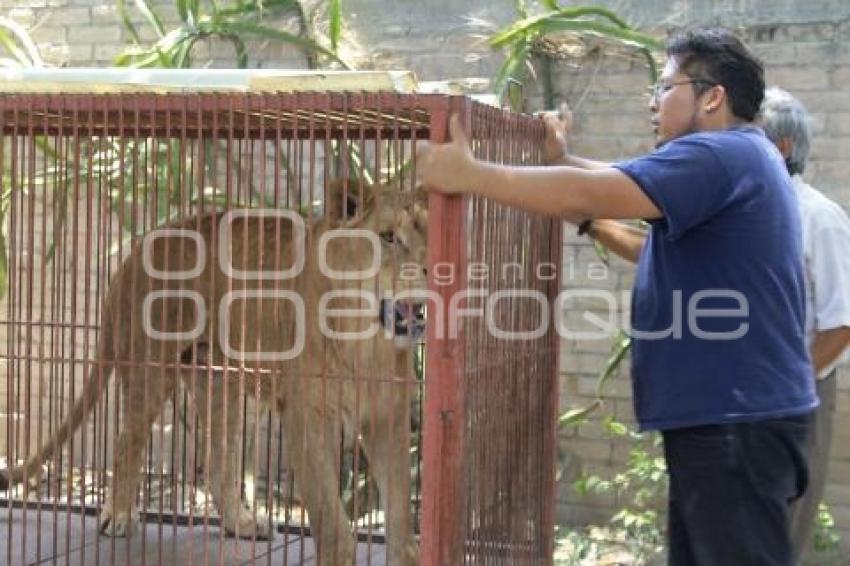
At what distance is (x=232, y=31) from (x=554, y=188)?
3.72 m

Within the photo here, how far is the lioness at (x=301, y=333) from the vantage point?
12.0 feet

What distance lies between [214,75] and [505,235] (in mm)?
859

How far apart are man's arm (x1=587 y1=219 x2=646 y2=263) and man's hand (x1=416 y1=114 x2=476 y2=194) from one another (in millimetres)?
941

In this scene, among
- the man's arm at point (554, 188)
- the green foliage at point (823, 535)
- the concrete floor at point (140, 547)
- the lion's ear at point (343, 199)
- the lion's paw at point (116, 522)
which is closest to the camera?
the man's arm at point (554, 188)

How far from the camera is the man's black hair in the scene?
311cm

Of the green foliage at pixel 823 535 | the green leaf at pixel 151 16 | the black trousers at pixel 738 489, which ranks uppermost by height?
the green leaf at pixel 151 16

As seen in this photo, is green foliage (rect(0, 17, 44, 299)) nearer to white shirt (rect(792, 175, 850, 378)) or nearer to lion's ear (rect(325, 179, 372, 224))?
lion's ear (rect(325, 179, 372, 224))

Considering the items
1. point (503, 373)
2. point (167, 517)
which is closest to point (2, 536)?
point (167, 517)

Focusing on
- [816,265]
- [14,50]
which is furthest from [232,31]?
[816,265]

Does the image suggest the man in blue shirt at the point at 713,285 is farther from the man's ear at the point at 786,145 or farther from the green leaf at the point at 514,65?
the green leaf at the point at 514,65

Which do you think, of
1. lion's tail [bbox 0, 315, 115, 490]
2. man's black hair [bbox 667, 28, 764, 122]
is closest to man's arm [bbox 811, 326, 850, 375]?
man's black hair [bbox 667, 28, 764, 122]

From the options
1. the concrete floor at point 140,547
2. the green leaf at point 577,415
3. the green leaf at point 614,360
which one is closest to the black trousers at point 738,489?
the concrete floor at point 140,547

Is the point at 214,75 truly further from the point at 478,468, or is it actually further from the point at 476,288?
the point at 478,468

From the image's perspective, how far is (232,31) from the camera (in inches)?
247
